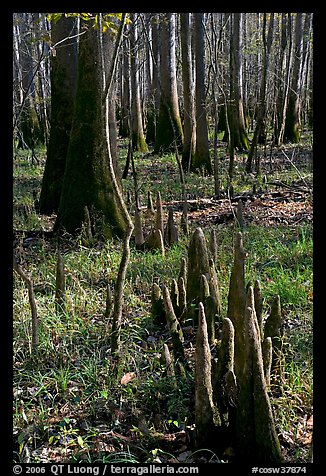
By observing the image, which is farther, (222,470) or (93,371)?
(93,371)

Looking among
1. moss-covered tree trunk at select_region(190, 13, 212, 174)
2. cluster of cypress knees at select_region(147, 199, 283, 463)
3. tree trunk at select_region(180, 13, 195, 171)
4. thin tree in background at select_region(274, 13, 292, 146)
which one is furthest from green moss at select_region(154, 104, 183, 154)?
cluster of cypress knees at select_region(147, 199, 283, 463)

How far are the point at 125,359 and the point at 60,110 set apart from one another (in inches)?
A: 211

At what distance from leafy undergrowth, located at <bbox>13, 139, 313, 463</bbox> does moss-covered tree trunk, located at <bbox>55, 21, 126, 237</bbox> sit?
0.33 meters

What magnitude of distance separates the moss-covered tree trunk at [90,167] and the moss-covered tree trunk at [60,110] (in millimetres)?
1469

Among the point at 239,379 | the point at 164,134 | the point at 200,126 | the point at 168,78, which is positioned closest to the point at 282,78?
the point at 200,126

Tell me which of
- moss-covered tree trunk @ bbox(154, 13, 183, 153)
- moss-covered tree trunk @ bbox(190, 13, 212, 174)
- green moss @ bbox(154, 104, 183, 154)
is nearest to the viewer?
moss-covered tree trunk @ bbox(190, 13, 212, 174)

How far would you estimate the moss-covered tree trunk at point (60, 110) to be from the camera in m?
7.72

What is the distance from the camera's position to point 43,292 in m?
4.76

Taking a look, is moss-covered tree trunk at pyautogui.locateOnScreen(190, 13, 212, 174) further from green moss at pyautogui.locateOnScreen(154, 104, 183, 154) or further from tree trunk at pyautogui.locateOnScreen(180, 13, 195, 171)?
green moss at pyautogui.locateOnScreen(154, 104, 183, 154)

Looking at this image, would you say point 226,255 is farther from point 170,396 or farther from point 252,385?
point 252,385

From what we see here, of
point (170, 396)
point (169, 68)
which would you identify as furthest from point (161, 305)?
point (169, 68)

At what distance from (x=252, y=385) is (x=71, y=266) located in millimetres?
3141

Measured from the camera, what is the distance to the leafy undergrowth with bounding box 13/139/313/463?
2824 millimetres

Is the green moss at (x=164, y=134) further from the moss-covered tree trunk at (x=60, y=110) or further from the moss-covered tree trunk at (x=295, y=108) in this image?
the moss-covered tree trunk at (x=60, y=110)
